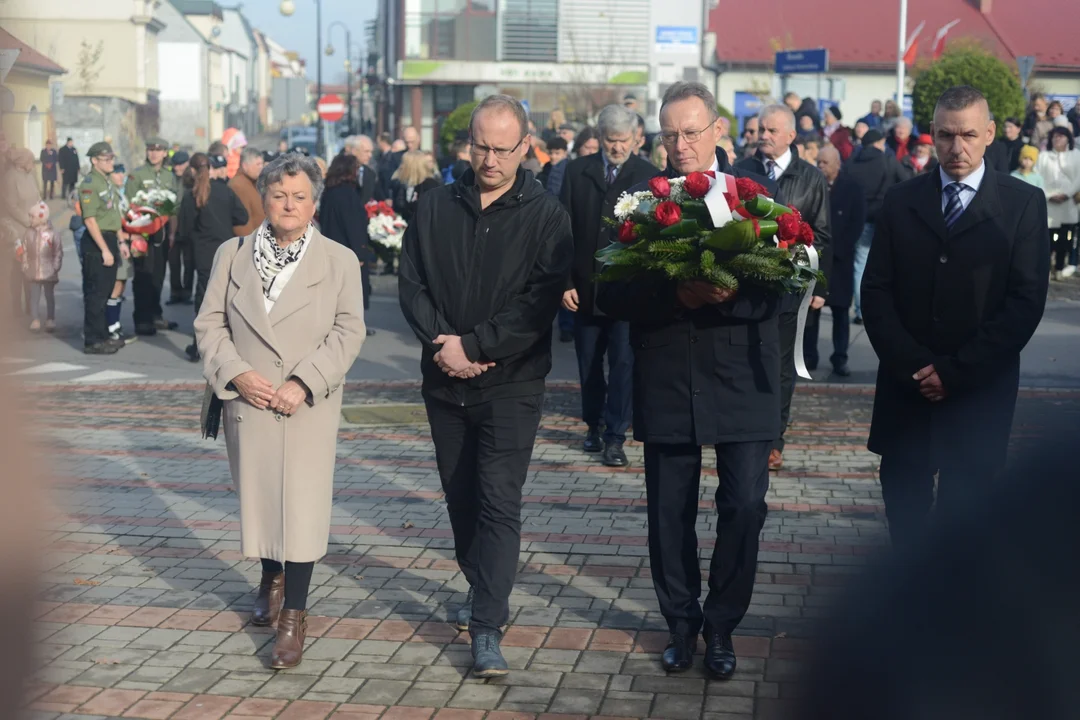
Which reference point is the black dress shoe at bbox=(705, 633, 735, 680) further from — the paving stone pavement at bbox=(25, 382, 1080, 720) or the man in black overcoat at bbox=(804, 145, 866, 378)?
the man in black overcoat at bbox=(804, 145, 866, 378)

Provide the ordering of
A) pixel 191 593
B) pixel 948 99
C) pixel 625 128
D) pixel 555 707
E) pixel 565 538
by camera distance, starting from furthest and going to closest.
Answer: pixel 625 128 < pixel 565 538 < pixel 191 593 < pixel 948 99 < pixel 555 707

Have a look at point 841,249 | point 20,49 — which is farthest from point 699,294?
point 841,249

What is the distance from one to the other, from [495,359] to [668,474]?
2.68ft

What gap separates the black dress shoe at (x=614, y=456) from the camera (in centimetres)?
897

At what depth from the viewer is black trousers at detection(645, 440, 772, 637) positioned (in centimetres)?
529

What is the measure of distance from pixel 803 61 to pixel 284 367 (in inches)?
981

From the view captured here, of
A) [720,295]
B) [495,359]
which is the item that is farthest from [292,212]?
[720,295]

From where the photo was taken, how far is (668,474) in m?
5.41

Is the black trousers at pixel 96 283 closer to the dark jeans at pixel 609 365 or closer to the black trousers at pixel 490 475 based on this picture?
the dark jeans at pixel 609 365

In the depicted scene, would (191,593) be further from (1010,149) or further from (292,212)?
(1010,149)

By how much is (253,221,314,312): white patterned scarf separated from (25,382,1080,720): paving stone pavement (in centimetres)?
92

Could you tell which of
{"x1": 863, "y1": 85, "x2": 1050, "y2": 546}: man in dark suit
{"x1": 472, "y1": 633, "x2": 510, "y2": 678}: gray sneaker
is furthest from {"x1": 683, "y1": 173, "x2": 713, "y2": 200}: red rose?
{"x1": 472, "y1": 633, "x2": 510, "y2": 678}: gray sneaker

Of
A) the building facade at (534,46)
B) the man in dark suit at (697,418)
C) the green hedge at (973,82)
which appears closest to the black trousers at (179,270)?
the green hedge at (973,82)

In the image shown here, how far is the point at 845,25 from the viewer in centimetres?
5447
